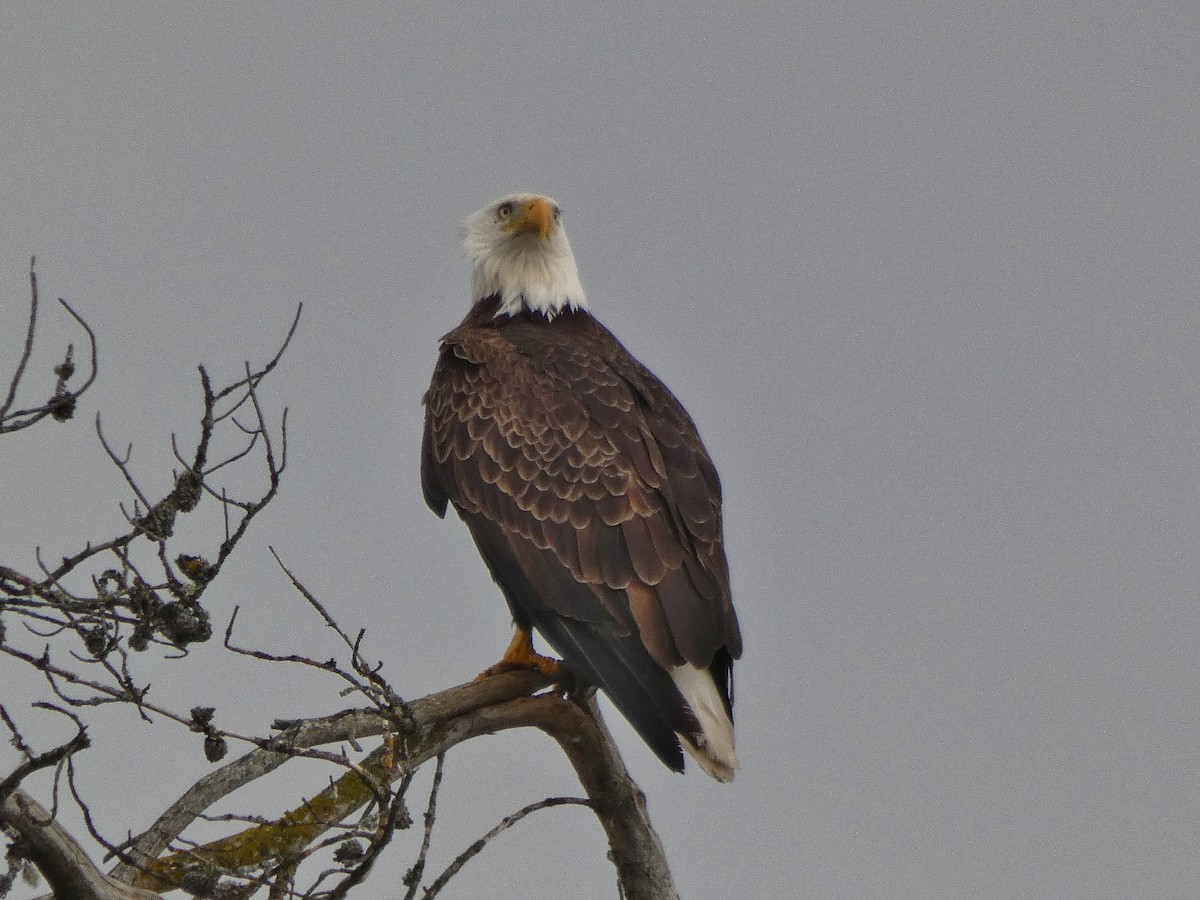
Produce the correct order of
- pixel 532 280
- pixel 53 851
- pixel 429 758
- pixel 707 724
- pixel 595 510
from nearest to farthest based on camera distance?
pixel 53 851 < pixel 429 758 < pixel 707 724 < pixel 595 510 < pixel 532 280

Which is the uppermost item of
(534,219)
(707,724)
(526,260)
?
(534,219)

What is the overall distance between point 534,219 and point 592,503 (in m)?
2.44

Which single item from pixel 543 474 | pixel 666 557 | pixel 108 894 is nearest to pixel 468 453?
pixel 543 474

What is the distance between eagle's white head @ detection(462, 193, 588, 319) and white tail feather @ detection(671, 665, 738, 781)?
2.85 meters

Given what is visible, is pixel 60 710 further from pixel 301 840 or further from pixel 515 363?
pixel 515 363

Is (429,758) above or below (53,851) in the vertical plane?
above

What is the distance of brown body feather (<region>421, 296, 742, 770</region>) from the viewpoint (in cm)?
675

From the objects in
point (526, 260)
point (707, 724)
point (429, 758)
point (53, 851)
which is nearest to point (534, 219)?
point (526, 260)

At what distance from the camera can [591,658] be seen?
266 inches

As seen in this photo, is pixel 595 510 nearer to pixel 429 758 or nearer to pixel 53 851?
pixel 429 758

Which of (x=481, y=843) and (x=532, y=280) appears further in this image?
(x=532, y=280)

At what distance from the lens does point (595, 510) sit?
287 inches

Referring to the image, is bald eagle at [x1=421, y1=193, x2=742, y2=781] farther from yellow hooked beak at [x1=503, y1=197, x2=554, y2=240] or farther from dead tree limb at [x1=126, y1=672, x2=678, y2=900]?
yellow hooked beak at [x1=503, y1=197, x2=554, y2=240]

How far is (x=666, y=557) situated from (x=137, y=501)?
111 inches
